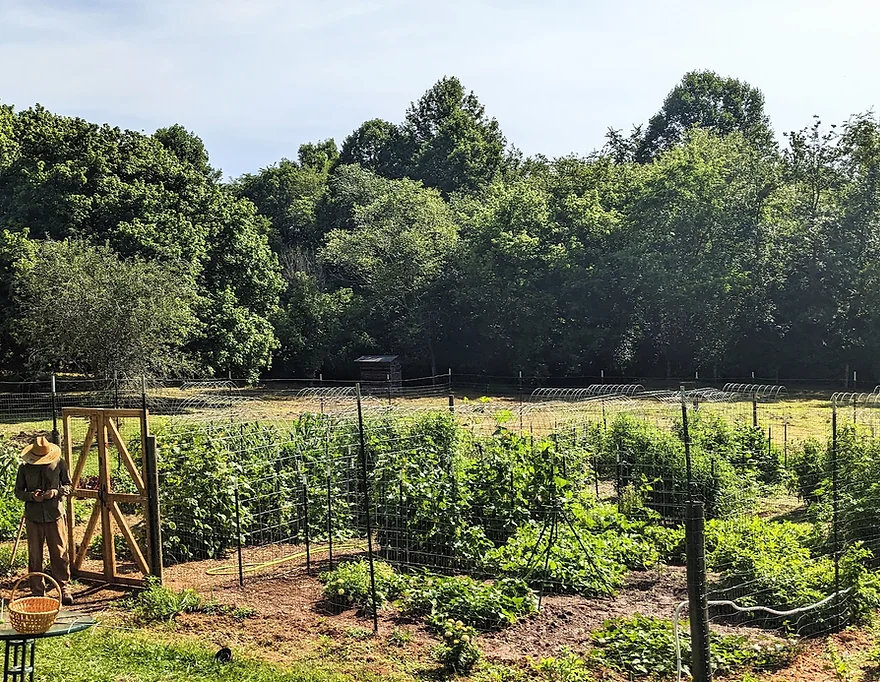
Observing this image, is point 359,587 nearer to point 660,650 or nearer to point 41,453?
point 660,650

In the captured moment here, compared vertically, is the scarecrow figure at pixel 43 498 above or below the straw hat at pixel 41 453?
below

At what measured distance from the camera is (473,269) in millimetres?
32594

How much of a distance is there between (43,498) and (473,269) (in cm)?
2572

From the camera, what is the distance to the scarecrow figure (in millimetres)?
7672

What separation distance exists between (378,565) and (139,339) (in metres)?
17.1

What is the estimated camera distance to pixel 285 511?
9789 millimetres

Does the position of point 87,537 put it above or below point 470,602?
above

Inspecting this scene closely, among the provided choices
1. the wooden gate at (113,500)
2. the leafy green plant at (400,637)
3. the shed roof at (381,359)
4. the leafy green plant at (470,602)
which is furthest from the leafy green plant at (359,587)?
the shed roof at (381,359)

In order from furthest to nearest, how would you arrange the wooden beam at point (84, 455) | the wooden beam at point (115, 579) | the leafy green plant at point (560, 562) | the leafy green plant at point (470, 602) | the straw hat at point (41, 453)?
1. the wooden beam at point (84, 455)
2. the wooden beam at point (115, 579)
3. the straw hat at point (41, 453)
4. the leafy green plant at point (560, 562)
5. the leafy green plant at point (470, 602)

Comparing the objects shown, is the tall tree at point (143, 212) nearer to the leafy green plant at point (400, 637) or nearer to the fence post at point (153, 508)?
the fence post at point (153, 508)

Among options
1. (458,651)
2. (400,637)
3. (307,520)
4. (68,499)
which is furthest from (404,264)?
(458,651)

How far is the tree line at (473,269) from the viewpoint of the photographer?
24562 mm

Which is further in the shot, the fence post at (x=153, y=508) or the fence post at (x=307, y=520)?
the fence post at (x=307, y=520)

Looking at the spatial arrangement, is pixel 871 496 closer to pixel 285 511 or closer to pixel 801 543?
pixel 801 543
